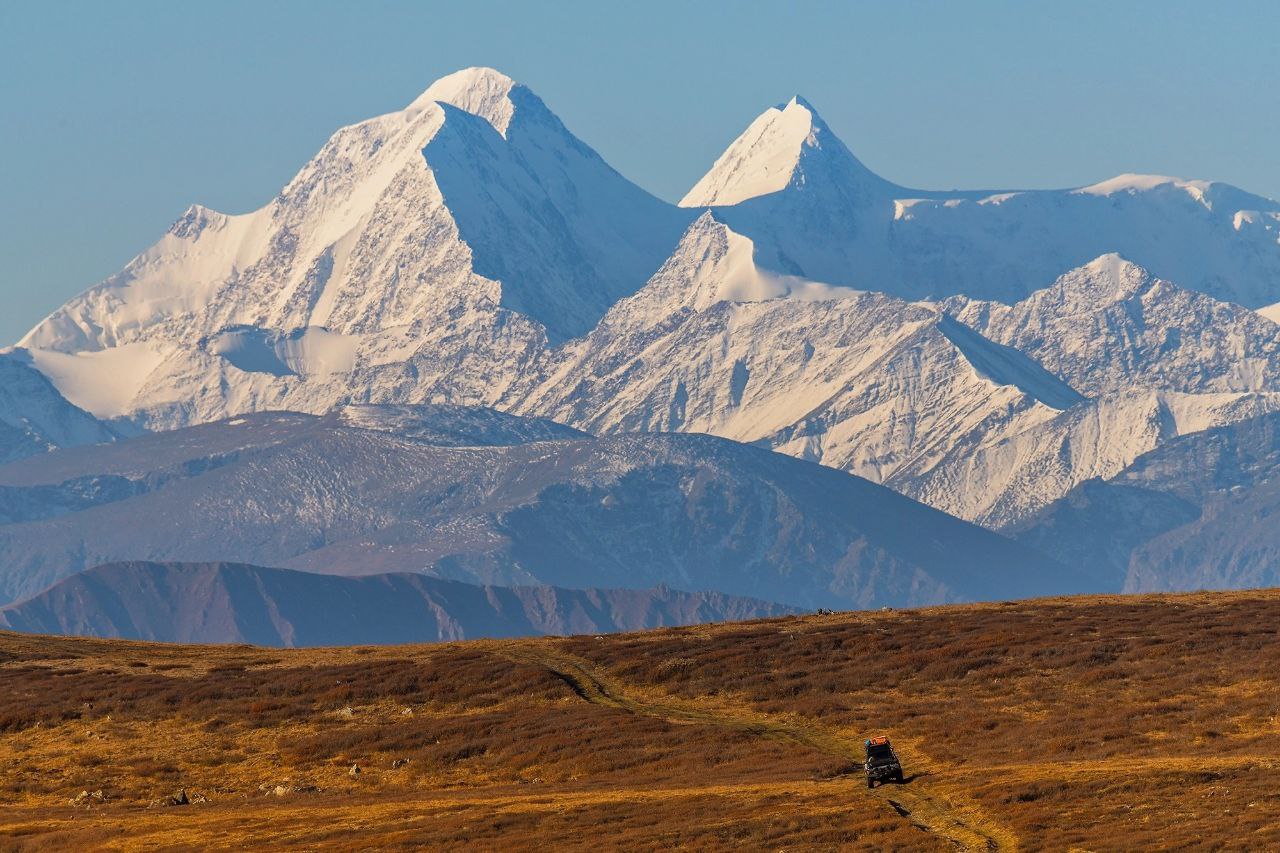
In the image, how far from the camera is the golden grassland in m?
100

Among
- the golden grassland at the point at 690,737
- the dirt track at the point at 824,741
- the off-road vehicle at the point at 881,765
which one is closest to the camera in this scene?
the dirt track at the point at 824,741

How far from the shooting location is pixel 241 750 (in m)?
131

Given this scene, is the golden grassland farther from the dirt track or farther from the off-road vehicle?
the off-road vehicle

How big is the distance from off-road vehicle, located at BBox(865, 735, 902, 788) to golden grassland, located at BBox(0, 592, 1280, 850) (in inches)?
47.2

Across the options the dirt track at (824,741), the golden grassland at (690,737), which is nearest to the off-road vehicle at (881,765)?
the dirt track at (824,741)

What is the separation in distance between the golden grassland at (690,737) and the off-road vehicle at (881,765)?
1.20 m

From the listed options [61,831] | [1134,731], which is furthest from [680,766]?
[61,831]

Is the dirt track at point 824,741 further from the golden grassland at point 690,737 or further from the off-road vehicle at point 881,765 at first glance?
the off-road vehicle at point 881,765

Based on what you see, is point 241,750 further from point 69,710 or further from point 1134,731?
point 1134,731

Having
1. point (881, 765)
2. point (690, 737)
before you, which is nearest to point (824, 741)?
point (690, 737)

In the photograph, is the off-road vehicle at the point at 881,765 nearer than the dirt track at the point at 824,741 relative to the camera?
No

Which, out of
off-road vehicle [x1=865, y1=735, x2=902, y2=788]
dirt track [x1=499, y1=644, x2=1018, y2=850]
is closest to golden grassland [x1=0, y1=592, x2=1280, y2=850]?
dirt track [x1=499, y1=644, x2=1018, y2=850]

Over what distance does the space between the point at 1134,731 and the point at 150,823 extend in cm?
4603

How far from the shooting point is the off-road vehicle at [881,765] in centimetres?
10769
